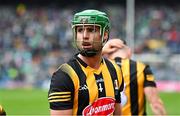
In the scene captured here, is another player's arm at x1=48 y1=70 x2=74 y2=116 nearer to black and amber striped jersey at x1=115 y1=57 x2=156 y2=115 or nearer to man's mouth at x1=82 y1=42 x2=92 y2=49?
man's mouth at x1=82 y1=42 x2=92 y2=49


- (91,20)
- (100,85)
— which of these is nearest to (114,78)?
(100,85)

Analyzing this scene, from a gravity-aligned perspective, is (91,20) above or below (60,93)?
above

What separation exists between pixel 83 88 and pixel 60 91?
0.64ft

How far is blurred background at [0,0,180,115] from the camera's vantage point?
93.5ft

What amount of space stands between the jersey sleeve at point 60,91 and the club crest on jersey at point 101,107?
0.61 feet

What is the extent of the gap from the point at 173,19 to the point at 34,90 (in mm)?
10084

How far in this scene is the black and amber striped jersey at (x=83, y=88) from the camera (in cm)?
416

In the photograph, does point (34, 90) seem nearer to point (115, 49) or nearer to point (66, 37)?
point (66, 37)

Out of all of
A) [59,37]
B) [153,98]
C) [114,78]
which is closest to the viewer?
[114,78]

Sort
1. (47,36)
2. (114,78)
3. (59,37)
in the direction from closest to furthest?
(114,78), (59,37), (47,36)

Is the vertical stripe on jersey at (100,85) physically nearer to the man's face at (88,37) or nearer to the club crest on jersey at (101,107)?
the club crest on jersey at (101,107)

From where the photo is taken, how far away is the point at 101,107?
438 centimetres

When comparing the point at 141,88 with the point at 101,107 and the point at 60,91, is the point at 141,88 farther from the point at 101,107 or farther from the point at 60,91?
the point at 60,91

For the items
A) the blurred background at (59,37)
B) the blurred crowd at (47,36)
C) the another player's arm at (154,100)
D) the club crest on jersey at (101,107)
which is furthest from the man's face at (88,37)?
the blurred crowd at (47,36)
